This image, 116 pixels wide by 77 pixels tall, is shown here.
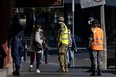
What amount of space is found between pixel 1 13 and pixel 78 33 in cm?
3952

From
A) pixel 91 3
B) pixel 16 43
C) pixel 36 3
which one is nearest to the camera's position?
pixel 16 43

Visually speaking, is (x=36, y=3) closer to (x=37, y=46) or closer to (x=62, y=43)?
(x=37, y=46)

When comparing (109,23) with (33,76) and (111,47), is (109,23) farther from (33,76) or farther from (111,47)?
(33,76)

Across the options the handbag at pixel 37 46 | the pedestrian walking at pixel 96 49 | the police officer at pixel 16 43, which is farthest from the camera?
the handbag at pixel 37 46

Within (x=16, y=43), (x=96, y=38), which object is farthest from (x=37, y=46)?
(x=96, y=38)

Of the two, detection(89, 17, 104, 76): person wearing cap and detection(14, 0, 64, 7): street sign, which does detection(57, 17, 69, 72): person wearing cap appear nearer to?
detection(14, 0, 64, 7): street sign

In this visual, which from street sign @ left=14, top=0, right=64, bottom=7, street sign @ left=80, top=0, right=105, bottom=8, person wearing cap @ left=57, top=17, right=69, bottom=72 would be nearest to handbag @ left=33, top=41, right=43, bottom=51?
person wearing cap @ left=57, top=17, right=69, bottom=72

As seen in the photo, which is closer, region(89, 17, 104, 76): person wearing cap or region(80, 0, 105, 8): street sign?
region(89, 17, 104, 76): person wearing cap

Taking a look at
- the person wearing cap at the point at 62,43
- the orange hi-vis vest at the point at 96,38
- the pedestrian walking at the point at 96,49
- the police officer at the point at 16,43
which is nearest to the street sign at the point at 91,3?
the person wearing cap at the point at 62,43

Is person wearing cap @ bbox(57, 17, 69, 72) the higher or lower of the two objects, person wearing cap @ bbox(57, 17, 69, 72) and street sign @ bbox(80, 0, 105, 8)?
the lower

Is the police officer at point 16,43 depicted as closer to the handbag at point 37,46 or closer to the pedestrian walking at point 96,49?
the handbag at point 37,46

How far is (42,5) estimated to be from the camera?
1695cm

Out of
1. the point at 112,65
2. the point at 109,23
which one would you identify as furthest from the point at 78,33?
the point at 112,65

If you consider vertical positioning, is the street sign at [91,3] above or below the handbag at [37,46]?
above
